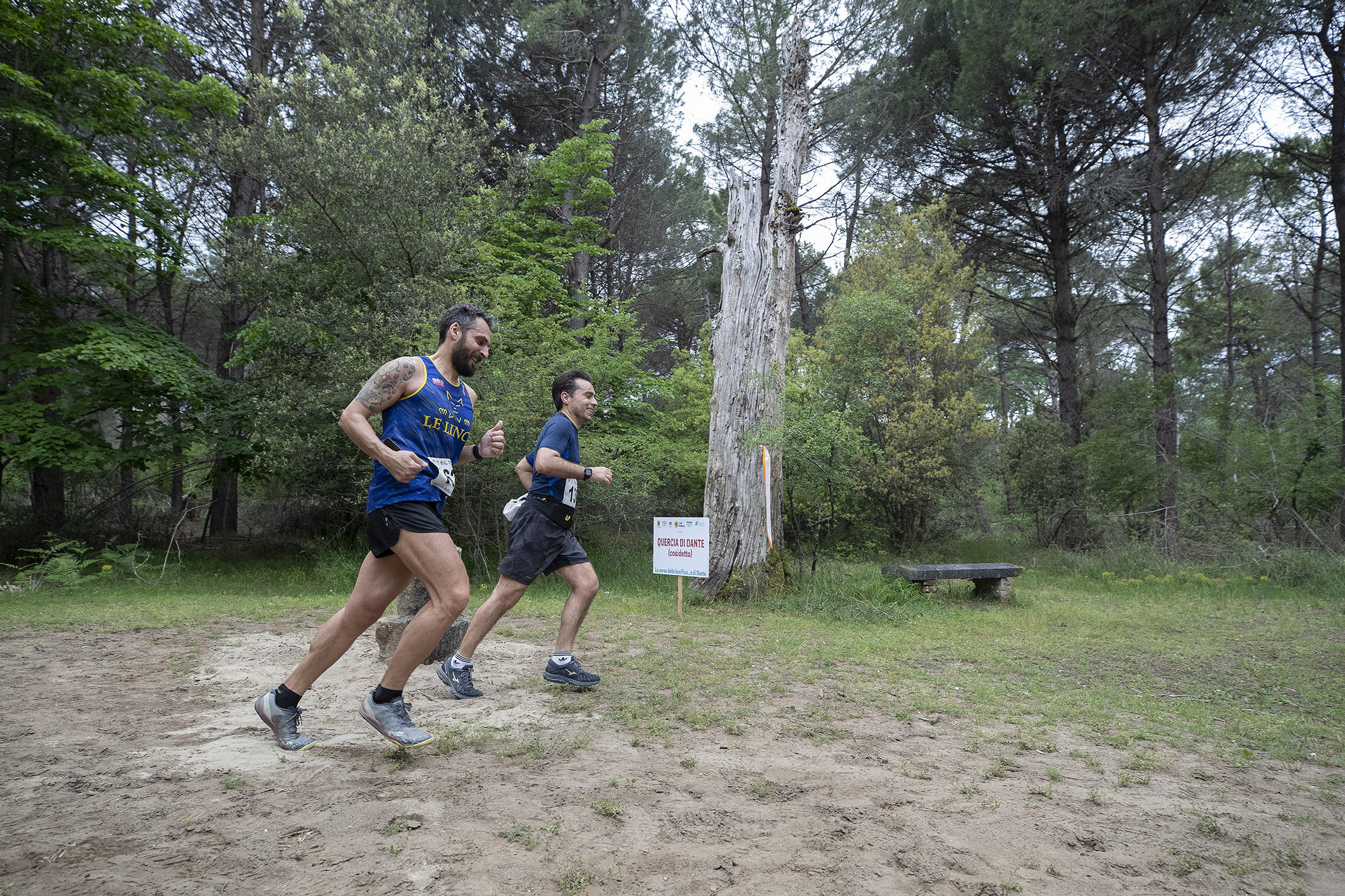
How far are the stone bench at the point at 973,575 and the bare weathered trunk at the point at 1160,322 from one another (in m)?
6.24

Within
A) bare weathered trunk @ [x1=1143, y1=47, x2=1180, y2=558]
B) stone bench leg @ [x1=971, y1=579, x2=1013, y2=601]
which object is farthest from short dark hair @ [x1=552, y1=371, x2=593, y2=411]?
bare weathered trunk @ [x1=1143, y1=47, x2=1180, y2=558]

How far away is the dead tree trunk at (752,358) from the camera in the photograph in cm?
880

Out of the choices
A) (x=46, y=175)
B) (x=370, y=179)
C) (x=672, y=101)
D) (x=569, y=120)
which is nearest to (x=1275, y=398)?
(x=672, y=101)

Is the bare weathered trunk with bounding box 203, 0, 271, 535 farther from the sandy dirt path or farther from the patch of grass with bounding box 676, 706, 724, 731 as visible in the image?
the patch of grass with bounding box 676, 706, 724, 731

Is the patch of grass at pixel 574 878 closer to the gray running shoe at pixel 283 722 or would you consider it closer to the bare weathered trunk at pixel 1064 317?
the gray running shoe at pixel 283 722

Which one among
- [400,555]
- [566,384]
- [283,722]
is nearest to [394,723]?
[283,722]

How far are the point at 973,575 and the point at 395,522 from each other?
824cm

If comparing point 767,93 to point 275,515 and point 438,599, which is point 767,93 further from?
point 438,599

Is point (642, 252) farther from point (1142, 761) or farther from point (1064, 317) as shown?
point (1142, 761)

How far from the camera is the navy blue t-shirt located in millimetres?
4352

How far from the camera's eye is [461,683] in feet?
13.5

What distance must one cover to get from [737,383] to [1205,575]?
8.51m

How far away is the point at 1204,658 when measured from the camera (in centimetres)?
596

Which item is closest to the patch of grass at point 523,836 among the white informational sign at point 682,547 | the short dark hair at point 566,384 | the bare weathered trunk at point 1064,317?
the short dark hair at point 566,384
